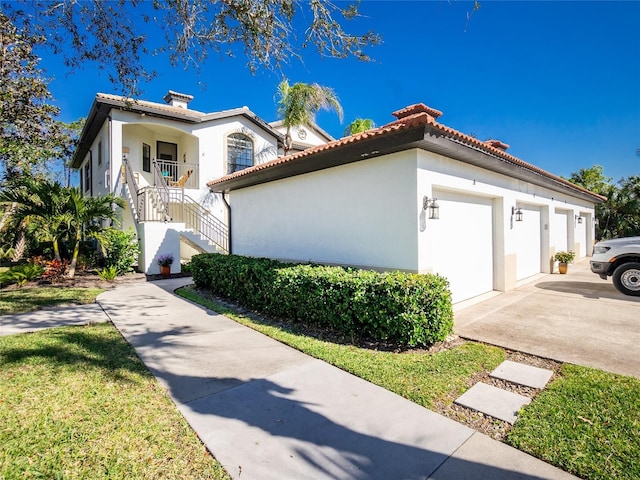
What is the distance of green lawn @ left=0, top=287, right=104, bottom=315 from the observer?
7.35 metres

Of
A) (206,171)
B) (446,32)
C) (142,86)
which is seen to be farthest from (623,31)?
(206,171)

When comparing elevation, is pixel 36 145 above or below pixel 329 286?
above

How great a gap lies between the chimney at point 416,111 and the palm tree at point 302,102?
11819mm

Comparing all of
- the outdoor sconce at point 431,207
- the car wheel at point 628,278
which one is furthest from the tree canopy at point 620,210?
the outdoor sconce at point 431,207

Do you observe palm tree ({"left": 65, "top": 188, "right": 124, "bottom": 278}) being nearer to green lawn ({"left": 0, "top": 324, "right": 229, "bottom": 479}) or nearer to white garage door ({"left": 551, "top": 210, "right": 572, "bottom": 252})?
green lawn ({"left": 0, "top": 324, "right": 229, "bottom": 479})

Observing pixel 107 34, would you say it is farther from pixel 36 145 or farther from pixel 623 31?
pixel 623 31

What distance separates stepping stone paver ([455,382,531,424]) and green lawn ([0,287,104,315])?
28.9 feet

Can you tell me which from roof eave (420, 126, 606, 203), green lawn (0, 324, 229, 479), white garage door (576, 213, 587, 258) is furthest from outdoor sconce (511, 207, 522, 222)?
green lawn (0, 324, 229, 479)

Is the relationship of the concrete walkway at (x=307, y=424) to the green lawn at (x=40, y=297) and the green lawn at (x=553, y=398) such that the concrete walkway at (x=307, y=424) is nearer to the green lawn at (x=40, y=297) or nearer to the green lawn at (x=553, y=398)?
the green lawn at (x=553, y=398)

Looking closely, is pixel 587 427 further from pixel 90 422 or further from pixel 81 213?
pixel 81 213

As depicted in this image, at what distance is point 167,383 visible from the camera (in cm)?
380

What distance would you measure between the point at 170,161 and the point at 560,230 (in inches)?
735

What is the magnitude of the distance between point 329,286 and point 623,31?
1065 centimetres

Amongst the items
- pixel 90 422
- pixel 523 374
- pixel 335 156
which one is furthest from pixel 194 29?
pixel 523 374
